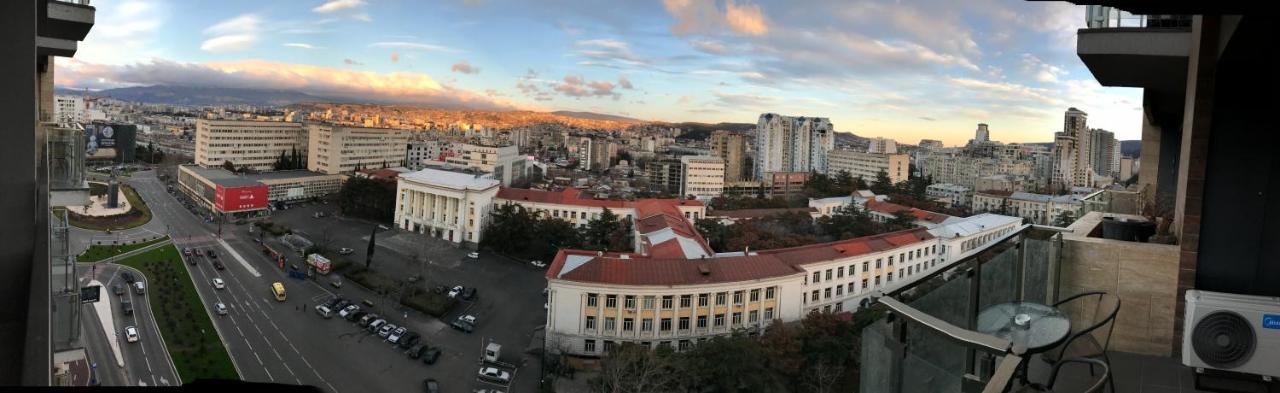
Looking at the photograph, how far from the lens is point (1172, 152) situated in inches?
122

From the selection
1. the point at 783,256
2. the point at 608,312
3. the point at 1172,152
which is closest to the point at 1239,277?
the point at 1172,152

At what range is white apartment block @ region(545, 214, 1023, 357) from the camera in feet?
20.3

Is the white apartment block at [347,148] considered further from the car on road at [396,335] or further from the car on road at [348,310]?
the car on road at [396,335]

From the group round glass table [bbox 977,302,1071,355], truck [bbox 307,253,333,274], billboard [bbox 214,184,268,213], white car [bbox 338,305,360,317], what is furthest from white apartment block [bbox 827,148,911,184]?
round glass table [bbox 977,302,1071,355]

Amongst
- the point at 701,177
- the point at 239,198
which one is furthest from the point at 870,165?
the point at 239,198

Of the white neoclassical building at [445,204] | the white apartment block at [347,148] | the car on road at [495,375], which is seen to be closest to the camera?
the car on road at [495,375]

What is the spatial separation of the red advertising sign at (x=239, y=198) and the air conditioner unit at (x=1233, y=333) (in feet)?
45.6

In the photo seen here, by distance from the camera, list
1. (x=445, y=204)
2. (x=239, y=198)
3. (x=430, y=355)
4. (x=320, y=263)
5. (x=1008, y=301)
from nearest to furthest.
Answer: (x=1008, y=301) → (x=430, y=355) → (x=320, y=263) → (x=445, y=204) → (x=239, y=198)

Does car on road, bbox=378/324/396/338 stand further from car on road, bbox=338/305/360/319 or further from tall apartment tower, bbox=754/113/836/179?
tall apartment tower, bbox=754/113/836/179

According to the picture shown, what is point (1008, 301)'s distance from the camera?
3.31 feet

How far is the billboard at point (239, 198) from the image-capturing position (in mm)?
12164

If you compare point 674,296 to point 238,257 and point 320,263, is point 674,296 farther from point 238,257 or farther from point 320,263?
point 238,257

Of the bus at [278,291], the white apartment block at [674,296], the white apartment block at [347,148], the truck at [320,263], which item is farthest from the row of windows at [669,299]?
the white apartment block at [347,148]

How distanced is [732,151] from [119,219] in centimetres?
1673
